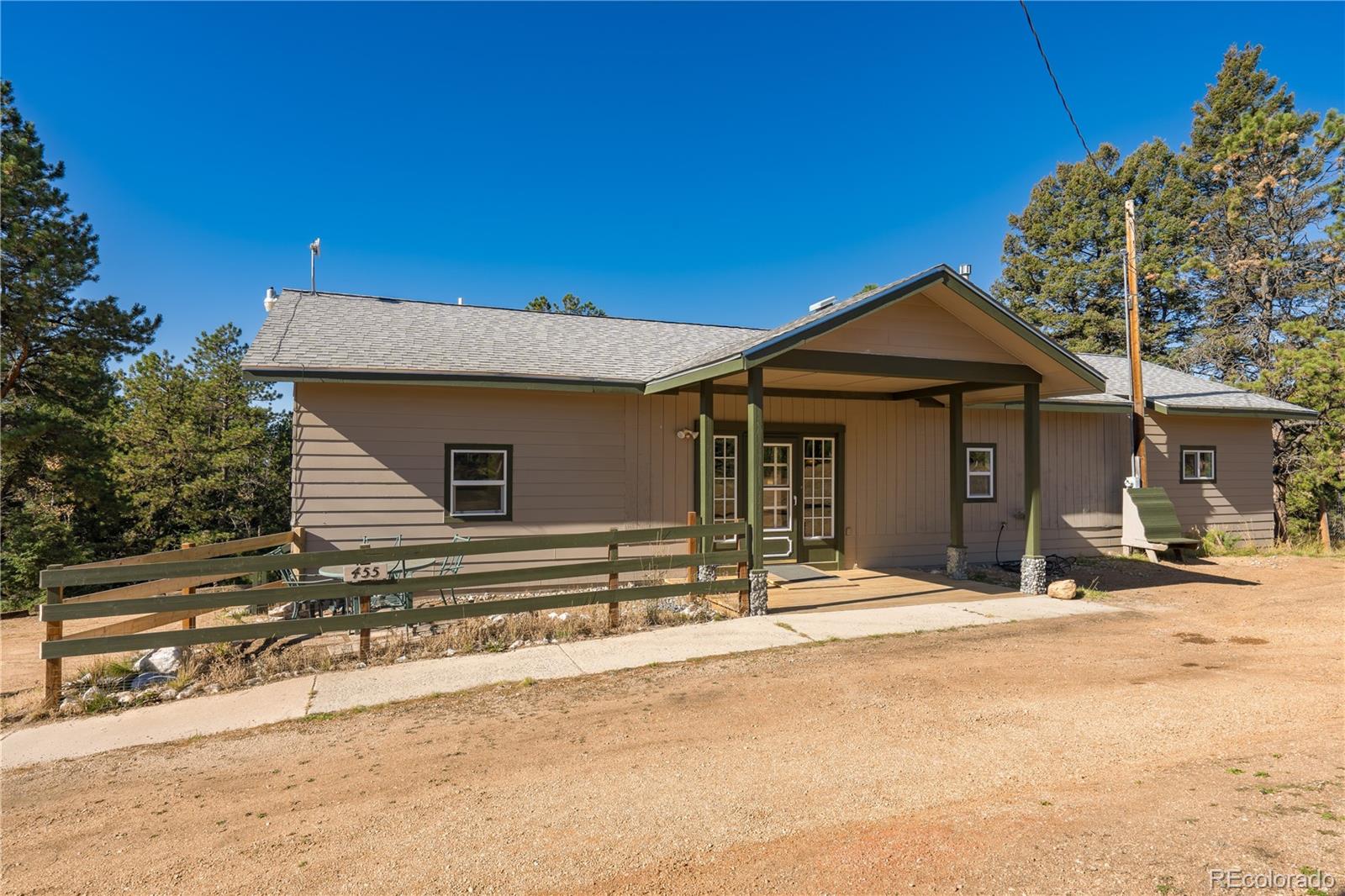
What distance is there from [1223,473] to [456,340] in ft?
54.4

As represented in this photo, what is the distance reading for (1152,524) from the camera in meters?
12.8

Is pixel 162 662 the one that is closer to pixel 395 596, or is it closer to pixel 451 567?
pixel 395 596

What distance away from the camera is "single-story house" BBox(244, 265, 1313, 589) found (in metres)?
9.01

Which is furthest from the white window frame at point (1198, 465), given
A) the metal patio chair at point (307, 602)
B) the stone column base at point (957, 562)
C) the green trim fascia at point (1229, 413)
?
the metal patio chair at point (307, 602)

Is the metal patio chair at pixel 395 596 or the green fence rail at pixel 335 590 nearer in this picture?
the green fence rail at pixel 335 590

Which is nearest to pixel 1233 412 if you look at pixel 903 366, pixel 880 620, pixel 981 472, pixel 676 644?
pixel 981 472

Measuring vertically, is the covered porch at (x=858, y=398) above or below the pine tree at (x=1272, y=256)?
below

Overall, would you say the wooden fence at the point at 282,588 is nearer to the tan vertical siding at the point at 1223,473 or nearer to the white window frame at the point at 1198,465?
the tan vertical siding at the point at 1223,473

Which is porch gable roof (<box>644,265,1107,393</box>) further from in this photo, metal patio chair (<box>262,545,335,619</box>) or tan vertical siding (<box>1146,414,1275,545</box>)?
tan vertical siding (<box>1146,414,1275,545</box>)

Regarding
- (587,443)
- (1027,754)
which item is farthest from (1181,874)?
(587,443)

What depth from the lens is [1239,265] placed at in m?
20.0

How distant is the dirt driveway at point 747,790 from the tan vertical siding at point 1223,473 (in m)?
9.69

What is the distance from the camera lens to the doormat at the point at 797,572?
1037 centimetres

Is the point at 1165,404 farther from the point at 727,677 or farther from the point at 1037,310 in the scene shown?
the point at 1037,310
